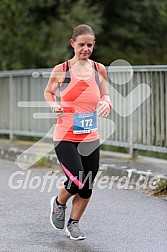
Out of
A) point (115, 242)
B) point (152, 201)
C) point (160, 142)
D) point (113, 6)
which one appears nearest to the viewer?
point (115, 242)

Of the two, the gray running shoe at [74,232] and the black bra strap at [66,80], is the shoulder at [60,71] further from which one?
the gray running shoe at [74,232]

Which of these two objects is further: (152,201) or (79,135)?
(152,201)

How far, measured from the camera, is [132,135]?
12.4 metres

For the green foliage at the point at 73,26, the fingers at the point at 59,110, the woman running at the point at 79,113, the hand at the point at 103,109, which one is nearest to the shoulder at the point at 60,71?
the woman running at the point at 79,113

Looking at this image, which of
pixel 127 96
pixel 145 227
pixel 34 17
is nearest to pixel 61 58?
pixel 34 17

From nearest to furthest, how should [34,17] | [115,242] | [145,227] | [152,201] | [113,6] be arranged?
[115,242] → [145,227] → [152,201] → [34,17] → [113,6]

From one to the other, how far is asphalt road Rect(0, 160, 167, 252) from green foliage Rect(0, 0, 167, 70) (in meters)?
12.2

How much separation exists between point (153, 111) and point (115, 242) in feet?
15.6

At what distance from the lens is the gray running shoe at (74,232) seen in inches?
294

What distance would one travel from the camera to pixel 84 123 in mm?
7305

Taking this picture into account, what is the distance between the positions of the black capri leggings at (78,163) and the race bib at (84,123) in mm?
115

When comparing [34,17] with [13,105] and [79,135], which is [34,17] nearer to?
[13,105]

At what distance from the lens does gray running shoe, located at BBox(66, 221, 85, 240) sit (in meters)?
7.46

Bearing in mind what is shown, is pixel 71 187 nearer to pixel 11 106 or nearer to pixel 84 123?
pixel 84 123
